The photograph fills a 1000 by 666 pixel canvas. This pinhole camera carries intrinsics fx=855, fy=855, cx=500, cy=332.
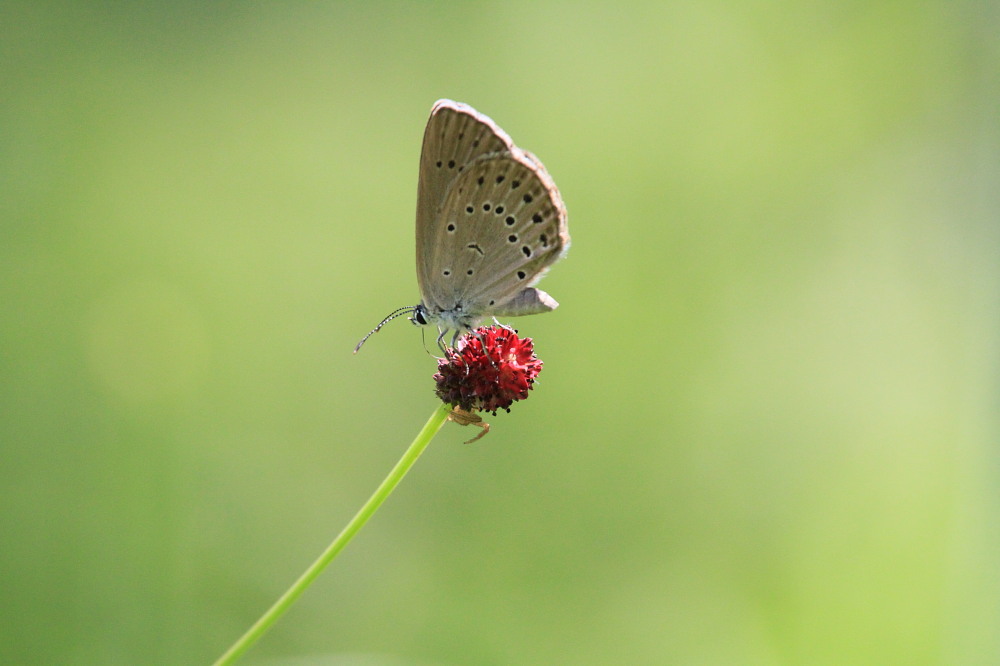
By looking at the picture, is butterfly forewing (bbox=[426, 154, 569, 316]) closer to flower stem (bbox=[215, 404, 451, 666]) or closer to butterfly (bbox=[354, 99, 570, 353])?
butterfly (bbox=[354, 99, 570, 353])

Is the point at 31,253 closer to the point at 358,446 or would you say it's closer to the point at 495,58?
the point at 358,446

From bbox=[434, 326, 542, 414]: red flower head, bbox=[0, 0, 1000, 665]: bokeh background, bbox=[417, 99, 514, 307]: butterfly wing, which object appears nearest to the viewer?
bbox=[434, 326, 542, 414]: red flower head

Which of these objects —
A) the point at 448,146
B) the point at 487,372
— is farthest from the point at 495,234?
the point at 487,372

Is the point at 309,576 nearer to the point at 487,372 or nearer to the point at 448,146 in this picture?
the point at 487,372

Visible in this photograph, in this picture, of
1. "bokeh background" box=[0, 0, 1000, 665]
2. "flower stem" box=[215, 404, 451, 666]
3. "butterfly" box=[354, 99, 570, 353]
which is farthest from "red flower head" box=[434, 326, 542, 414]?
"bokeh background" box=[0, 0, 1000, 665]

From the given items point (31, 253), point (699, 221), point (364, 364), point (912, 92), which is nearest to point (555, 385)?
point (364, 364)

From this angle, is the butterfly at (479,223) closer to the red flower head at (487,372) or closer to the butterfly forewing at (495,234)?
the butterfly forewing at (495,234)

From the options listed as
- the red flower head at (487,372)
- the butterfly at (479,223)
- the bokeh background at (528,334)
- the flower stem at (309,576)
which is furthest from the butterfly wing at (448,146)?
the bokeh background at (528,334)
